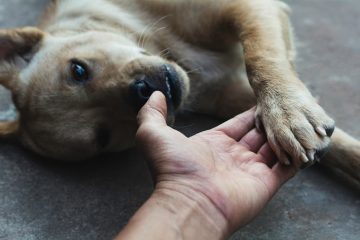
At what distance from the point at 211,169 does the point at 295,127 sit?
0.40 m

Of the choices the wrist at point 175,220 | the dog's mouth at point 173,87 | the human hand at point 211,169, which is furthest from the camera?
the dog's mouth at point 173,87

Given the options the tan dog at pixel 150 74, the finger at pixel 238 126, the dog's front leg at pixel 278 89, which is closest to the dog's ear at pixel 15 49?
the tan dog at pixel 150 74

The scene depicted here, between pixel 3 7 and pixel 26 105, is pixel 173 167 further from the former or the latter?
pixel 3 7

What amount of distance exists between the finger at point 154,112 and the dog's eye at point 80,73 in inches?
19.7

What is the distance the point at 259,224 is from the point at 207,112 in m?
0.93

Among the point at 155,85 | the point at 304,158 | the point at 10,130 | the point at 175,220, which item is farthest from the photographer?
the point at 10,130

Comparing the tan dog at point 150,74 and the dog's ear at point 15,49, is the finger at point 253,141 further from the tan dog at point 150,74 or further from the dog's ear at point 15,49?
the dog's ear at point 15,49

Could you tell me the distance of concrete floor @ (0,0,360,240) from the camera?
234cm

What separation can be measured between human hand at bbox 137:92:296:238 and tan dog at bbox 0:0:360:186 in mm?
111

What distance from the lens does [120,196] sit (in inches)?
101

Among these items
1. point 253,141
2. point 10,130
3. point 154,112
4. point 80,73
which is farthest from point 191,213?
point 10,130

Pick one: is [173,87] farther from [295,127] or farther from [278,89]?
[295,127]

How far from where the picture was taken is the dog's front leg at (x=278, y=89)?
209cm

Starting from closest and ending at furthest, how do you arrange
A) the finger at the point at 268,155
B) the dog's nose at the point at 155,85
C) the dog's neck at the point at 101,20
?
the finger at the point at 268,155, the dog's nose at the point at 155,85, the dog's neck at the point at 101,20
